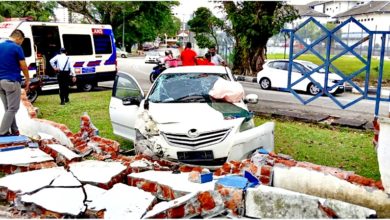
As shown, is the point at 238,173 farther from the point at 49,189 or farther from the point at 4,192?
the point at 4,192

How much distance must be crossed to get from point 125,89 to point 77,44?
9336 millimetres

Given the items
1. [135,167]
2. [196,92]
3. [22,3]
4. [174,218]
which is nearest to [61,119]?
[196,92]

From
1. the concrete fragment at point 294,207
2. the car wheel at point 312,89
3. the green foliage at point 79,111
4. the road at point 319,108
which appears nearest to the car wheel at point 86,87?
the green foliage at point 79,111

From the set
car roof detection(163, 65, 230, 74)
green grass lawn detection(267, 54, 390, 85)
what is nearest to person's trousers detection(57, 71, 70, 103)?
car roof detection(163, 65, 230, 74)

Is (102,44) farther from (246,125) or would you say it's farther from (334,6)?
(334,6)

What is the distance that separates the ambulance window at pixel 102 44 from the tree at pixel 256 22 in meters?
7.72

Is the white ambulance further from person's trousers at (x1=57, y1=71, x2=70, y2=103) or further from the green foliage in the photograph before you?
person's trousers at (x1=57, y1=71, x2=70, y2=103)

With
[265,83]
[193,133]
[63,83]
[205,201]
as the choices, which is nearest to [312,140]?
[193,133]

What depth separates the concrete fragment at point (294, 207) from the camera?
3604 mm

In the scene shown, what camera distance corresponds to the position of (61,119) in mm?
9719

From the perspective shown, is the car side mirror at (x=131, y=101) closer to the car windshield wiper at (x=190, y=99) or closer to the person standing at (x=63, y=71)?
the car windshield wiper at (x=190, y=99)

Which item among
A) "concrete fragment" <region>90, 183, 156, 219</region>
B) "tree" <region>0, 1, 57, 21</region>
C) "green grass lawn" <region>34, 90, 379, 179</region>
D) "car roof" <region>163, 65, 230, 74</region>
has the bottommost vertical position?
"green grass lawn" <region>34, 90, 379, 179</region>

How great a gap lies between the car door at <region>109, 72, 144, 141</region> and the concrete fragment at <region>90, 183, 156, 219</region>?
2393mm

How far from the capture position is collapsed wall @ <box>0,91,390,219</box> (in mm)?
3801
